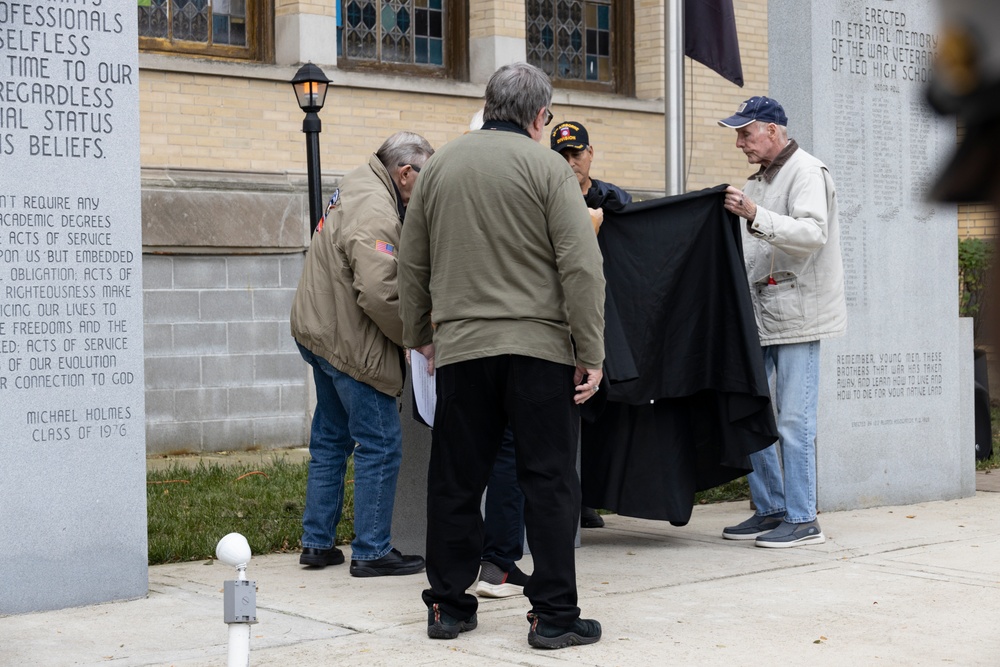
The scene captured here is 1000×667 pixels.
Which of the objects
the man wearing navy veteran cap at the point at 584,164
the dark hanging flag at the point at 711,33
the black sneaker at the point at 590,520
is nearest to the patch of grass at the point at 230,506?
the black sneaker at the point at 590,520

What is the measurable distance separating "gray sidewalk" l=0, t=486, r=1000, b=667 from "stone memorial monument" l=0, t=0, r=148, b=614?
0.74ft

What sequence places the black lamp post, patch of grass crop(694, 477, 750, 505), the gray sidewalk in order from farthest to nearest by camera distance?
the black lamp post < patch of grass crop(694, 477, 750, 505) < the gray sidewalk

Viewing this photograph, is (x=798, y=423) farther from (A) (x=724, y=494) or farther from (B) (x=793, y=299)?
(A) (x=724, y=494)

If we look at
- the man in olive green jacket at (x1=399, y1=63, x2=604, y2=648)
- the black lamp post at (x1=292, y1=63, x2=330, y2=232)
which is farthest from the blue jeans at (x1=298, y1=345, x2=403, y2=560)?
the black lamp post at (x1=292, y1=63, x2=330, y2=232)

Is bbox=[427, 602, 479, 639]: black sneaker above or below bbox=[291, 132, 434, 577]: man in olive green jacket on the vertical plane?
below

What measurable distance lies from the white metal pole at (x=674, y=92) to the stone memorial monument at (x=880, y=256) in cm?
362

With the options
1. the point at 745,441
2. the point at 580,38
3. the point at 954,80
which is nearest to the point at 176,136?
the point at 580,38

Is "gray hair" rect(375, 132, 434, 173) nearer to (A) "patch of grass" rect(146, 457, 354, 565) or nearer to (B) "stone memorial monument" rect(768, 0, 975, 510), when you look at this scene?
(A) "patch of grass" rect(146, 457, 354, 565)

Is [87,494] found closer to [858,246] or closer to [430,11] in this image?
[858,246]

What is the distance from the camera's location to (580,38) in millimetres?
15797

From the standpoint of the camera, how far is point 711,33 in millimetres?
→ 12680

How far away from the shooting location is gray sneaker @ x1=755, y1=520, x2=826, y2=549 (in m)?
6.80

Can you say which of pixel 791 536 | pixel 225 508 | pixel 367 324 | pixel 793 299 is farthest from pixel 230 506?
pixel 793 299

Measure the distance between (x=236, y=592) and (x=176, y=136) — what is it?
29.2 ft
